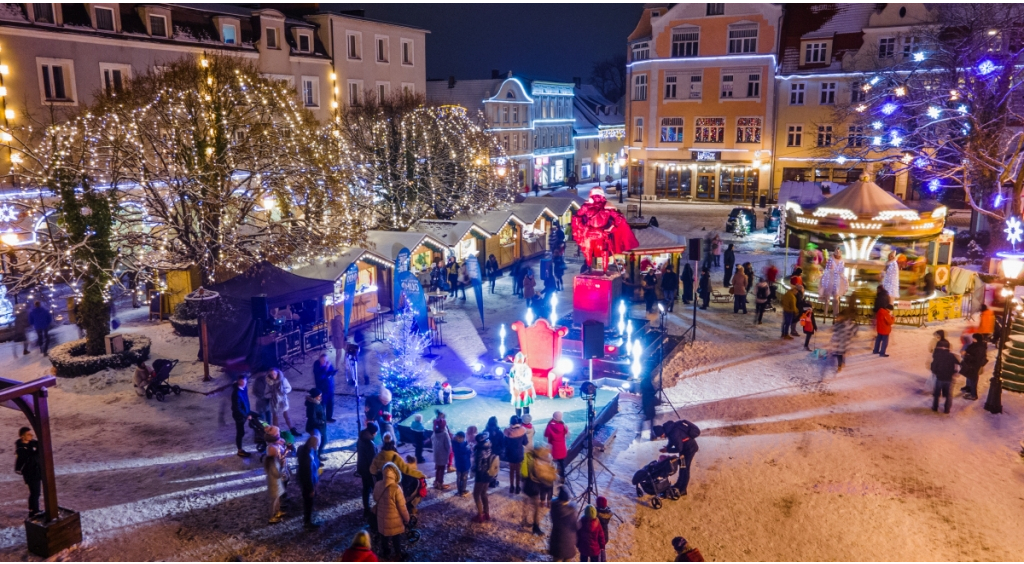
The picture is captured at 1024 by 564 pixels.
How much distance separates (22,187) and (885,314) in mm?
22798

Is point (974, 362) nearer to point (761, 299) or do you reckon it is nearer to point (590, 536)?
point (761, 299)

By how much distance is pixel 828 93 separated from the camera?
41.1 meters

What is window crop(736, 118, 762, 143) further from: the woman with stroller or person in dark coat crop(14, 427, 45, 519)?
person in dark coat crop(14, 427, 45, 519)

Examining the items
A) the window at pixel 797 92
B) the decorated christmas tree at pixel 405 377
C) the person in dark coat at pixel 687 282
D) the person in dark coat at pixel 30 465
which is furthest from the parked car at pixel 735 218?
the person in dark coat at pixel 30 465

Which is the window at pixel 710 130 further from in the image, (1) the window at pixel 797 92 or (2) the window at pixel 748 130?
(1) the window at pixel 797 92

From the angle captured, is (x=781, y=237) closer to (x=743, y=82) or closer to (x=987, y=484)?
(x=743, y=82)

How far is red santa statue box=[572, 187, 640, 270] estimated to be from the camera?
1691 cm

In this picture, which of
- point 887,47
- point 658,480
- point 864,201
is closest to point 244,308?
point 658,480

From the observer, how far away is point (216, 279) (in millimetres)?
17531

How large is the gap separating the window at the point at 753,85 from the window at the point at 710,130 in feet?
7.33

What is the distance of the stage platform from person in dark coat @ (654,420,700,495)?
1851 millimetres

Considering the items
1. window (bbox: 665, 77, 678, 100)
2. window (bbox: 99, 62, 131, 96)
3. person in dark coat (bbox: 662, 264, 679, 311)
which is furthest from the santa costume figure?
window (bbox: 665, 77, 678, 100)

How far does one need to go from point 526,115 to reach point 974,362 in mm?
40541

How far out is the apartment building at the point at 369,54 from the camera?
3316 centimetres
